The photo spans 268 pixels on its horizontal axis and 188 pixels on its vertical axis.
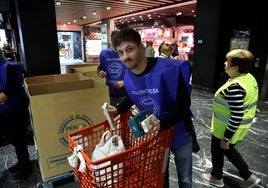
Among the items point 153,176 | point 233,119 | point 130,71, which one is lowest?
point 153,176

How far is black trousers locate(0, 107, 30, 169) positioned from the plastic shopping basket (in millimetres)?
1229

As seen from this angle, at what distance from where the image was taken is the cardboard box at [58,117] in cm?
149

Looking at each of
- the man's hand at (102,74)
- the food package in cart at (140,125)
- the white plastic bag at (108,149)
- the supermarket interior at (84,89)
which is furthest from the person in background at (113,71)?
the food package in cart at (140,125)

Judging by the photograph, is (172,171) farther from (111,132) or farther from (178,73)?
(178,73)

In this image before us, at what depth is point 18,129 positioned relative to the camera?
6.82ft

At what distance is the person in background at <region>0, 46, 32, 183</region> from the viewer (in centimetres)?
179

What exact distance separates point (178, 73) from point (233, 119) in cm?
84

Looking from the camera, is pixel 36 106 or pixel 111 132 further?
pixel 36 106

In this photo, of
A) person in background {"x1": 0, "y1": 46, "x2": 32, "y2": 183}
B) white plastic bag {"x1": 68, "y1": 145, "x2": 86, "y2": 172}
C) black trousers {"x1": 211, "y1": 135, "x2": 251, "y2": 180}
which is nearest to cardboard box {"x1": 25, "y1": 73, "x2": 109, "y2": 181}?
person in background {"x1": 0, "y1": 46, "x2": 32, "y2": 183}

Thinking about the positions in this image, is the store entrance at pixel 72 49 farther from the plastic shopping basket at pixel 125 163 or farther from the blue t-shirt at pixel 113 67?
the plastic shopping basket at pixel 125 163

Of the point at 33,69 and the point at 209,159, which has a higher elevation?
the point at 33,69

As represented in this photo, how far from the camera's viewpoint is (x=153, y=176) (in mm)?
1079

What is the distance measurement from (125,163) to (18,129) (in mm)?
1637

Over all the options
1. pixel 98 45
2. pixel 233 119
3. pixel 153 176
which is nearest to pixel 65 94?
pixel 153 176
